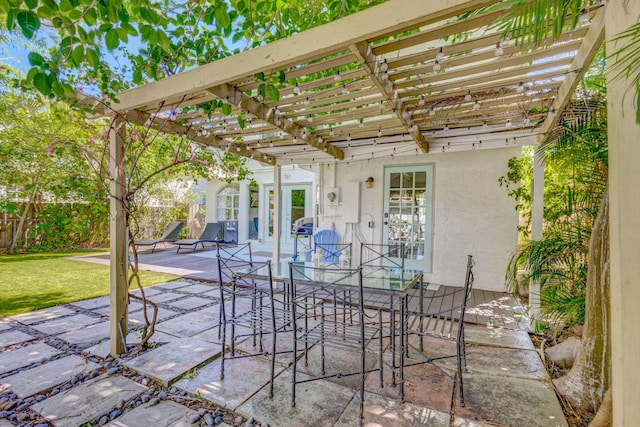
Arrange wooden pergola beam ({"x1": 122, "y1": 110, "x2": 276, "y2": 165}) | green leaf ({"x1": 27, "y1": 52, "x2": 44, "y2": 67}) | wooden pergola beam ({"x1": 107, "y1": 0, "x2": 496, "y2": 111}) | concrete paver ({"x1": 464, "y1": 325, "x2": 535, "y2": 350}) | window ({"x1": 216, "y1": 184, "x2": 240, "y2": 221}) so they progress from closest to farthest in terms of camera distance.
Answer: wooden pergola beam ({"x1": 107, "y1": 0, "x2": 496, "y2": 111}), green leaf ({"x1": 27, "y1": 52, "x2": 44, "y2": 67}), wooden pergola beam ({"x1": 122, "y1": 110, "x2": 276, "y2": 165}), concrete paver ({"x1": 464, "y1": 325, "x2": 535, "y2": 350}), window ({"x1": 216, "y1": 184, "x2": 240, "y2": 221})

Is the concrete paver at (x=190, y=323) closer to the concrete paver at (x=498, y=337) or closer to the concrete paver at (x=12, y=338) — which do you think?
the concrete paver at (x=12, y=338)

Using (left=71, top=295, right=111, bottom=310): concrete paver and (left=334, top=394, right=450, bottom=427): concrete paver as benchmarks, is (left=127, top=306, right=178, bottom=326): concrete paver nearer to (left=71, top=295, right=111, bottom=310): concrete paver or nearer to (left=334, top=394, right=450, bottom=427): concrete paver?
(left=71, top=295, right=111, bottom=310): concrete paver

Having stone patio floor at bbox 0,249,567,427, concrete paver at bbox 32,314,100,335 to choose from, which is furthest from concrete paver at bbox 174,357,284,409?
concrete paver at bbox 32,314,100,335

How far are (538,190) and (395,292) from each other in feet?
7.60

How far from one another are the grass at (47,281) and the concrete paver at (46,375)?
1.91 m

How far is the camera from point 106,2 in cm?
164

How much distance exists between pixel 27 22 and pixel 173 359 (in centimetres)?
255

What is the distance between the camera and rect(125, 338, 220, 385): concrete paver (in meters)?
2.52

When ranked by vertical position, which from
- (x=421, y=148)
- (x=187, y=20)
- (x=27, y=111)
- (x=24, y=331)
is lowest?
(x=24, y=331)

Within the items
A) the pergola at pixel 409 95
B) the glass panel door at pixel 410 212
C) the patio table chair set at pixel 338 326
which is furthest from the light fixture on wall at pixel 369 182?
the patio table chair set at pixel 338 326

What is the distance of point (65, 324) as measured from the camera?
140 inches

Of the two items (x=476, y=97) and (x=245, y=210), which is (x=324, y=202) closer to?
(x=476, y=97)

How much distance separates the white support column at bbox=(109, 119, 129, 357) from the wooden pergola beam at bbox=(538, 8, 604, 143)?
359cm

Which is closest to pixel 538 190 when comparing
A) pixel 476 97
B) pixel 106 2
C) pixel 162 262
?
pixel 476 97
